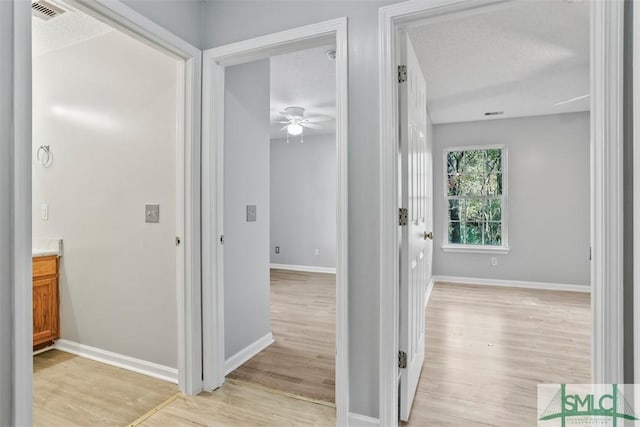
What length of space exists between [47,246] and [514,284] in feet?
19.2

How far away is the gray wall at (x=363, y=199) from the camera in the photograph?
1.73 m

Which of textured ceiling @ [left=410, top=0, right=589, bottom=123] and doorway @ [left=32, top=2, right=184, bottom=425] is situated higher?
textured ceiling @ [left=410, top=0, right=589, bottom=123]

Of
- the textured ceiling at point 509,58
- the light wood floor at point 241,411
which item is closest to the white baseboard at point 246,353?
the light wood floor at point 241,411

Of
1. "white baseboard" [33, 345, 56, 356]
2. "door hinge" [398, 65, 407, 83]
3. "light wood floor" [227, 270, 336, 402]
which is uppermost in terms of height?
"door hinge" [398, 65, 407, 83]

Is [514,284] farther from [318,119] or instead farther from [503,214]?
[318,119]

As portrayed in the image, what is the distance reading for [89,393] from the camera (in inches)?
83.5

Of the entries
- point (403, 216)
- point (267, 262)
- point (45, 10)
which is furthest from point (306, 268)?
point (45, 10)

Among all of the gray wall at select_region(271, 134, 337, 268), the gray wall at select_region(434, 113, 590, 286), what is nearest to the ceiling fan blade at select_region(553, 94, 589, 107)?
the gray wall at select_region(434, 113, 590, 286)

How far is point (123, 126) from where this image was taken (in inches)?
95.2

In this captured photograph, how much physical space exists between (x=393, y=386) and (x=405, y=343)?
23cm

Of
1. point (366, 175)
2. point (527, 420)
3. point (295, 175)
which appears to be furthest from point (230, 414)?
point (295, 175)

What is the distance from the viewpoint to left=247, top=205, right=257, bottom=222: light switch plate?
2672 millimetres

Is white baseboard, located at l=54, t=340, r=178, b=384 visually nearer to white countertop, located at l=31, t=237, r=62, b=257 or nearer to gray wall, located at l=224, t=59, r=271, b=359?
gray wall, located at l=224, t=59, r=271, b=359

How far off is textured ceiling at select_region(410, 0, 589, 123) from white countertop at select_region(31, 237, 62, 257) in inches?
127
